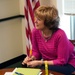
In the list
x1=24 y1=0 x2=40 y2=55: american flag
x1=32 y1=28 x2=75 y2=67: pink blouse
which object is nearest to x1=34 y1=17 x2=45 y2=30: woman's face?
x1=32 y1=28 x2=75 y2=67: pink blouse

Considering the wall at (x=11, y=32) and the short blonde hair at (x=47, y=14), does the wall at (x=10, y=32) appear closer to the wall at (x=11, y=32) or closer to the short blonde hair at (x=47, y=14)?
the wall at (x=11, y=32)

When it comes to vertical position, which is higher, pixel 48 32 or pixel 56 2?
pixel 56 2

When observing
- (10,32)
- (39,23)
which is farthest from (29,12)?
(39,23)

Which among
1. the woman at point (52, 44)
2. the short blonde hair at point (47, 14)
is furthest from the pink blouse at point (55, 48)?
the short blonde hair at point (47, 14)

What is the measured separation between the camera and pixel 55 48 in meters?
2.01

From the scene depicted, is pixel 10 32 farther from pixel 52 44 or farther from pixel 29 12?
pixel 52 44

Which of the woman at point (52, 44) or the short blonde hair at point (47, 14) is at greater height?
the short blonde hair at point (47, 14)

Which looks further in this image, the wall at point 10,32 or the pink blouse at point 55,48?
the wall at point 10,32

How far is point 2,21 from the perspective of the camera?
3.36 meters

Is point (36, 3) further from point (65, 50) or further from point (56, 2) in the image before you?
point (65, 50)

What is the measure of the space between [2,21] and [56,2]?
946 mm

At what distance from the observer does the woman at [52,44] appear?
6.40 feet

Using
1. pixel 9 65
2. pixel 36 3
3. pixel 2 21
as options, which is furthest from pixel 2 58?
pixel 36 3

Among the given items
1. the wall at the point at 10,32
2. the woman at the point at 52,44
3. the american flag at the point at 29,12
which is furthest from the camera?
the wall at the point at 10,32
